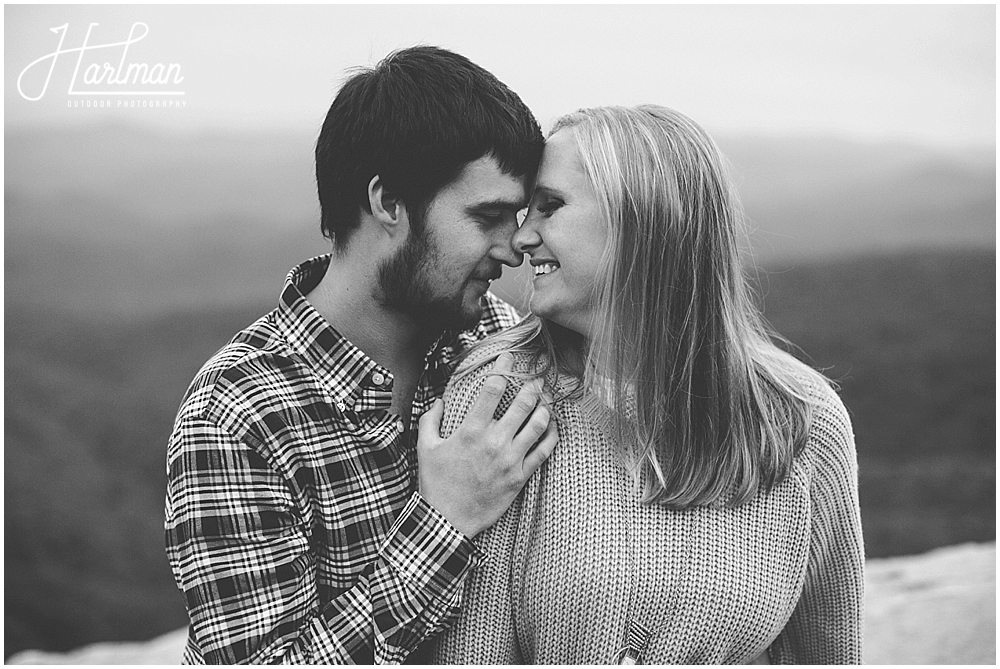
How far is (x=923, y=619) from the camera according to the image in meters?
2.35

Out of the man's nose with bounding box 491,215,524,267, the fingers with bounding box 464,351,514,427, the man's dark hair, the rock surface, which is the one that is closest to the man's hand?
the fingers with bounding box 464,351,514,427

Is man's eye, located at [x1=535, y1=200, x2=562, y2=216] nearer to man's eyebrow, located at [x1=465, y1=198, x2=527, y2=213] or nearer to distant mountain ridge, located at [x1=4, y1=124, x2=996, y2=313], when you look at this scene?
man's eyebrow, located at [x1=465, y1=198, x2=527, y2=213]

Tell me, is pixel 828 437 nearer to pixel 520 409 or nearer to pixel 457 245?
pixel 520 409

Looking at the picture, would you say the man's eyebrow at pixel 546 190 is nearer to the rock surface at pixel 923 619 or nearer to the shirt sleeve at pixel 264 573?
the shirt sleeve at pixel 264 573

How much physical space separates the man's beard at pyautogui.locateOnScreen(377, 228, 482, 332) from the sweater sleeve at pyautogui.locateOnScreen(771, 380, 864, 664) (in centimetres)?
59

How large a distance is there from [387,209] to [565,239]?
0.32m

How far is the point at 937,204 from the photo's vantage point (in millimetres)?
4227

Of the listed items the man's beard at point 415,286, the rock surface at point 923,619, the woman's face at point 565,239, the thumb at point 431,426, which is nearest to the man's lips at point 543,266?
the woman's face at point 565,239

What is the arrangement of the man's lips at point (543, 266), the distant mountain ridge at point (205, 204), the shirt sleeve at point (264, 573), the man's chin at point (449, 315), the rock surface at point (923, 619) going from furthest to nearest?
the distant mountain ridge at point (205, 204) < the rock surface at point (923, 619) < the man's chin at point (449, 315) < the man's lips at point (543, 266) < the shirt sleeve at point (264, 573)

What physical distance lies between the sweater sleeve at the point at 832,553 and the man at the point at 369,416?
0.43m

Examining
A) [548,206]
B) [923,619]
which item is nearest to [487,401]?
[548,206]

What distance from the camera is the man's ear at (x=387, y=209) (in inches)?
56.2

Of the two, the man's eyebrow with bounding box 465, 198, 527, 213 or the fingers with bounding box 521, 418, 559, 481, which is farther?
the man's eyebrow with bounding box 465, 198, 527, 213

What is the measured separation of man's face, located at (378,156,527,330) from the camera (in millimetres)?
1380
